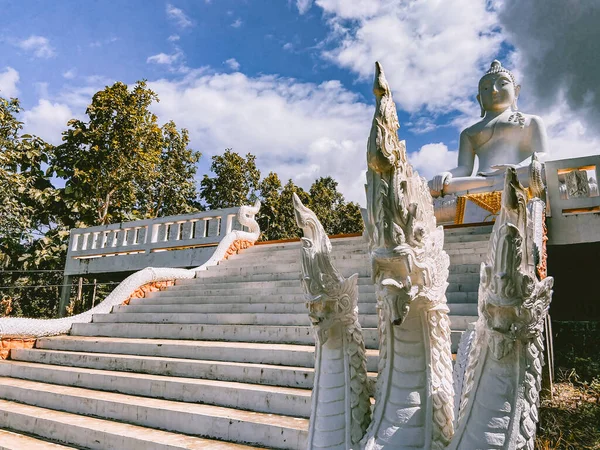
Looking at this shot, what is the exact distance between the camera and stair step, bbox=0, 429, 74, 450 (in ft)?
11.0

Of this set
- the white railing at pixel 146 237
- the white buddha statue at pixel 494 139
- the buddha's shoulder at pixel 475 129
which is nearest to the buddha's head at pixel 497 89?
the white buddha statue at pixel 494 139

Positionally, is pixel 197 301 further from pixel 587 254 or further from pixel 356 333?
pixel 587 254

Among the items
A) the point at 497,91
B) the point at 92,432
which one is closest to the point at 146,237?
the point at 92,432

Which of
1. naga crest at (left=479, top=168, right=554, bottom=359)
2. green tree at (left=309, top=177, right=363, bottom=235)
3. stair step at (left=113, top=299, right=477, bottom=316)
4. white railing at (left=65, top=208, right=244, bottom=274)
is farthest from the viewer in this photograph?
green tree at (left=309, top=177, right=363, bottom=235)

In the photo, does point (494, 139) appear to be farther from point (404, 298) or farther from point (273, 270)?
point (404, 298)

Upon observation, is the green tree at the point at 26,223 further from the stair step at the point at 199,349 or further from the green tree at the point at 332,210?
the green tree at the point at 332,210

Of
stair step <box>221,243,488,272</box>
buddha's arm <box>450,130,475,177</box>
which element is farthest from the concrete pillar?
buddha's arm <box>450,130,475,177</box>

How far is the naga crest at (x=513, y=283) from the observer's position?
146 cm

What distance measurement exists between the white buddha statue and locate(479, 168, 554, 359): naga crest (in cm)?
582

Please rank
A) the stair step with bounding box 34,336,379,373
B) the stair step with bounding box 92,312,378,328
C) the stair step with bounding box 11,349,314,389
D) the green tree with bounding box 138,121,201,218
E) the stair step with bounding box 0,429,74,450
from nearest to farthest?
the stair step with bounding box 0,429,74,450 → the stair step with bounding box 11,349,314,389 → the stair step with bounding box 34,336,379,373 → the stair step with bounding box 92,312,378,328 → the green tree with bounding box 138,121,201,218

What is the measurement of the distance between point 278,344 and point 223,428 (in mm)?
1257

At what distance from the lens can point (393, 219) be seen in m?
1.56

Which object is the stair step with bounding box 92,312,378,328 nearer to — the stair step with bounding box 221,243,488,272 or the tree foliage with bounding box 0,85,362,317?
the stair step with bounding box 221,243,488,272

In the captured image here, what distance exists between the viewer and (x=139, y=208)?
55.4 ft
